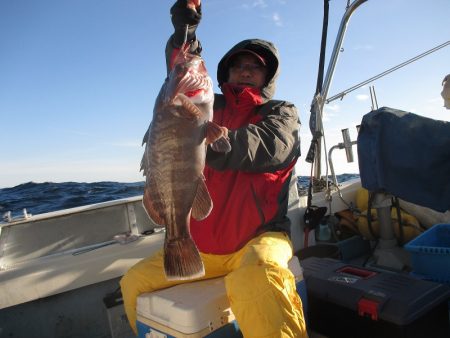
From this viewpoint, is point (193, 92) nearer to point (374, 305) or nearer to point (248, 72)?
point (248, 72)

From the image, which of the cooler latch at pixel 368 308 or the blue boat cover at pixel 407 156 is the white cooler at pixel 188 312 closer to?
the cooler latch at pixel 368 308

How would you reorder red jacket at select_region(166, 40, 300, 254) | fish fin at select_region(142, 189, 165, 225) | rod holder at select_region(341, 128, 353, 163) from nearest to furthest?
1. fish fin at select_region(142, 189, 165, 225)
2. red jacket at select_region(166, 40, 300, 254)
3. rod holder at select_region(341, 128, 353, 163)

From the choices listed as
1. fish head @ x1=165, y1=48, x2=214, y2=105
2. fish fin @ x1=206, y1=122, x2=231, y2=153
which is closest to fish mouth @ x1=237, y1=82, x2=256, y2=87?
fish head @ x1=165, y1=48, x2=214, y2=105

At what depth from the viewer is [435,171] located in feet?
8.61

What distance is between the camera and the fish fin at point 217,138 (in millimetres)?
2035

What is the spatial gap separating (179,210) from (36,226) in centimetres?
299

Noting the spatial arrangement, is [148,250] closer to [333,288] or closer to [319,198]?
[333,288]

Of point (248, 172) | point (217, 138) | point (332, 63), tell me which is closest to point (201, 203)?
point (217, 138)

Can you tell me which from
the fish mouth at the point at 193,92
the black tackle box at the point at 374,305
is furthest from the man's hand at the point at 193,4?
the black tackle box at the point at 374,305

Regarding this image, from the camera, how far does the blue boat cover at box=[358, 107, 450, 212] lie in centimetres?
261

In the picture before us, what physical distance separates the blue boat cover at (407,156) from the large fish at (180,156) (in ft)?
4.94

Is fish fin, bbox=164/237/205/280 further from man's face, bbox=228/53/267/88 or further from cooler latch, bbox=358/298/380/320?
man's face, bbox=228/53/267/88

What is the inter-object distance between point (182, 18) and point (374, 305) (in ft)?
8.43

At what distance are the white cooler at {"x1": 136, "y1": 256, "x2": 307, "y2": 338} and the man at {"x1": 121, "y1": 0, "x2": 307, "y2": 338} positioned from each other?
153mm
